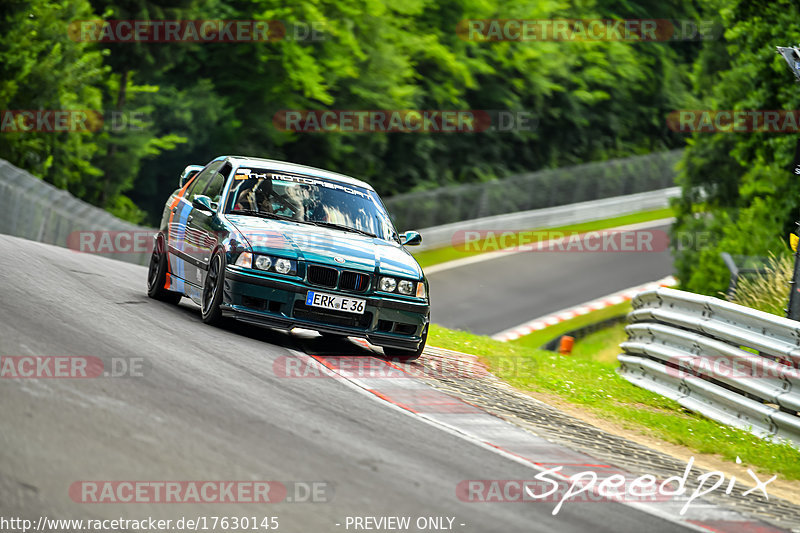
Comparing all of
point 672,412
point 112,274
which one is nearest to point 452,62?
point 112,274

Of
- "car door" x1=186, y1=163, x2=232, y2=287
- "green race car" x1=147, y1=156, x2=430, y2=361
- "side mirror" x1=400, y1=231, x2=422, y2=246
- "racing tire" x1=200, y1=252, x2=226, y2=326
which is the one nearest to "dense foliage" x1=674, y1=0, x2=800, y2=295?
"side mirror" x1=400, y1=231, x2=422, y2=246

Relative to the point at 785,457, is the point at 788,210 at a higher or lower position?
higher

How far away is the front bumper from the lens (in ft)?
30.9

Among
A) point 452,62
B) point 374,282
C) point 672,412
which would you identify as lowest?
point 672,412

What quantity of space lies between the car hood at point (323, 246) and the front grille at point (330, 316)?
1.37ft

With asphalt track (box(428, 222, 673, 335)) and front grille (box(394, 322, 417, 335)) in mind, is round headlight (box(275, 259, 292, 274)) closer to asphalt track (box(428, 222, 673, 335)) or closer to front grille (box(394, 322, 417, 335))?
front grille (box(394, 322, 417, 335))

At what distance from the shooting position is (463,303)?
88.7ft

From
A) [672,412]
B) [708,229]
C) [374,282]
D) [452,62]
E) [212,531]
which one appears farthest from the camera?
[452,62]

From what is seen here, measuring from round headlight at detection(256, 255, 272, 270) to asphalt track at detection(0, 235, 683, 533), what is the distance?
771 millimetres

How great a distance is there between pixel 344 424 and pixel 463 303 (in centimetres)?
2011

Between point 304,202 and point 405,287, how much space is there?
1.54 m

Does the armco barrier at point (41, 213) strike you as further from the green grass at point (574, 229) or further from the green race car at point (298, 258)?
the green grass at point (574, 229)

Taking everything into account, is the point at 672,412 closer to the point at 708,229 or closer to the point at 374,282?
the point at 374,282

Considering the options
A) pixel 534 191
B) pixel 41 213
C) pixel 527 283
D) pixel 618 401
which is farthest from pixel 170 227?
pixel 534 191
